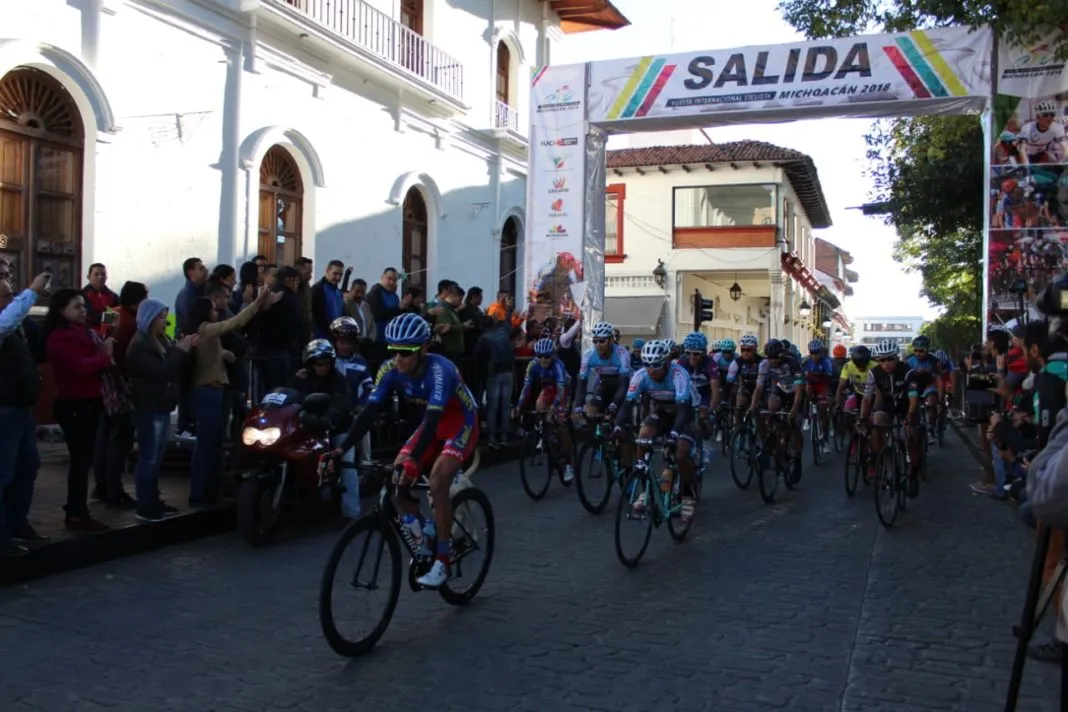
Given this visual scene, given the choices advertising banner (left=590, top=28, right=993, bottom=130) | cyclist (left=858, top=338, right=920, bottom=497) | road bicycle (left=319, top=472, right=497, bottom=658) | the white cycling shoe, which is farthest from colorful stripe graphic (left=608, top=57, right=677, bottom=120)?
the white cycling shoe

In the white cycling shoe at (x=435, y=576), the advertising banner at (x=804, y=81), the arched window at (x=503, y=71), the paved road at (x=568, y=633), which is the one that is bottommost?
the paved road at (x=568, y=633)

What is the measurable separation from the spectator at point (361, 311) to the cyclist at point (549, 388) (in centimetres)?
195

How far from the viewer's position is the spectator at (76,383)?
7230mm

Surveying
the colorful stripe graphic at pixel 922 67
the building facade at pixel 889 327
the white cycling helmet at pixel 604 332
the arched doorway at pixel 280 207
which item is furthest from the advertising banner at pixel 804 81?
the building facade at pixel 889 327

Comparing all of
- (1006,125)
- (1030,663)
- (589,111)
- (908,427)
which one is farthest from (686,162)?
(1030,663)

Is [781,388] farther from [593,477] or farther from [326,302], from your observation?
[326,302]

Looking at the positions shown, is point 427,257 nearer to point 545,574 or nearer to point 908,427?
point 908,427

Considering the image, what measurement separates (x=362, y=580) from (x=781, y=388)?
779 cm

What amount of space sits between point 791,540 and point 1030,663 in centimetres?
338

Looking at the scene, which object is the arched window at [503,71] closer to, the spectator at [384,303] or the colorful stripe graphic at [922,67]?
the colorful stripe graphic at [922,67]

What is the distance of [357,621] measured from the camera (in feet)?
17.7

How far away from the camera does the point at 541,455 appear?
1103cm

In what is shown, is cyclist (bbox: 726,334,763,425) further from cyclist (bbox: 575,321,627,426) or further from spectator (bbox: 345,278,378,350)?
spectator (bbox: 345,278,378,350)

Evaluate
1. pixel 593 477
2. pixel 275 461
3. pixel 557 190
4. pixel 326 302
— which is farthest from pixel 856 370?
pixel 275 461
